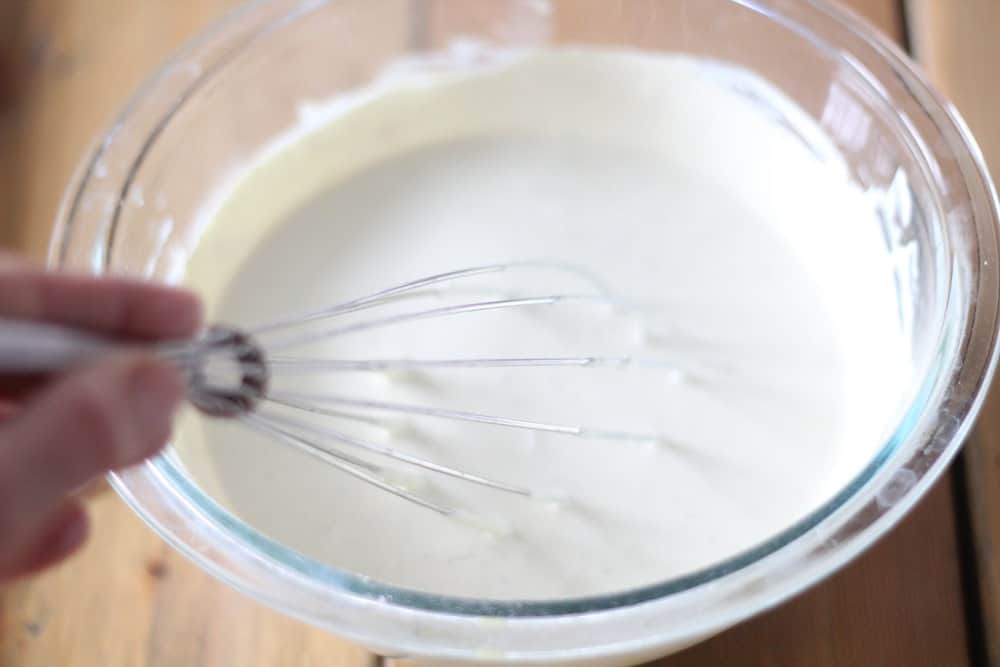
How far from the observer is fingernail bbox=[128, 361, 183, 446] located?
1.06 feet

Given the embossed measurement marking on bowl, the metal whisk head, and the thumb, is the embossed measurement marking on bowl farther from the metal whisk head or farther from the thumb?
the thumb

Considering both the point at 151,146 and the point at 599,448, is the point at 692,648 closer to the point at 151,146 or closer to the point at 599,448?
the point at 599,448

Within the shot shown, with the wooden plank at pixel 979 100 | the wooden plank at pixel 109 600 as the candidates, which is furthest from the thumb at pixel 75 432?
the wooden plank at pixel 979 100

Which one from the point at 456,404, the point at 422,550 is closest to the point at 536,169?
the point at 456,404

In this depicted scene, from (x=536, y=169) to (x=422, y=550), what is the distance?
33cm

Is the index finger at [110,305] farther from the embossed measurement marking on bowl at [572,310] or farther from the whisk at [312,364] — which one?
the embossed measurement marking on bowl at [572,310]

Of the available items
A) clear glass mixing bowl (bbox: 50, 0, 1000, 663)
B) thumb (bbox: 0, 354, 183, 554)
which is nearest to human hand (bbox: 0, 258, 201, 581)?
thumb (bbox: 0, 354, 183, 554)

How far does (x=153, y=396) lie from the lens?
33cm

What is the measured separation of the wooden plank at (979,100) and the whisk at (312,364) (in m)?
0.19

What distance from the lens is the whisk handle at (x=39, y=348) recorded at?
31 cm

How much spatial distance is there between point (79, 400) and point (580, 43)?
56 cm

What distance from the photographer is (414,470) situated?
60 centimetres

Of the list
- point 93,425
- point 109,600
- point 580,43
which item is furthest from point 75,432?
point 580,43

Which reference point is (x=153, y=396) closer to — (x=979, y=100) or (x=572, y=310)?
(x=572, y=310)
